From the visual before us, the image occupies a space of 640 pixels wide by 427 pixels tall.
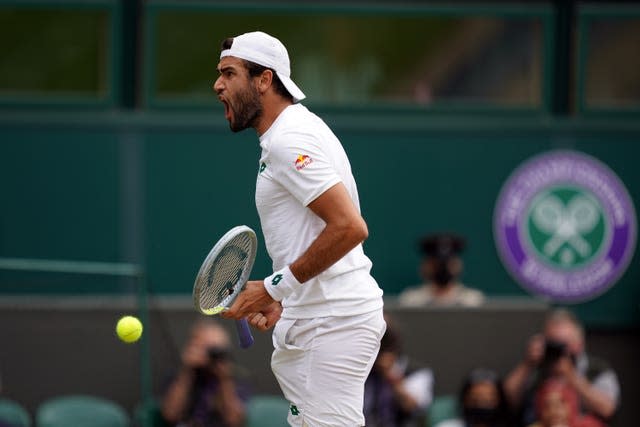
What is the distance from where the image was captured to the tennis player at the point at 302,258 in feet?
16.5

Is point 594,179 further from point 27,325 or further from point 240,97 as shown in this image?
point 240,97

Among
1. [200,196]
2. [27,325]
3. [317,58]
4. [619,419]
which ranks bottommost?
[619,419]

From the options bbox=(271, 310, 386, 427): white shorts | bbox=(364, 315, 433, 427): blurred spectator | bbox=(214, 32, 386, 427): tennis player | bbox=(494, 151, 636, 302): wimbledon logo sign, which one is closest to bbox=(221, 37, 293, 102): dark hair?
bbox=(214, 32, 386, 427): tennis player

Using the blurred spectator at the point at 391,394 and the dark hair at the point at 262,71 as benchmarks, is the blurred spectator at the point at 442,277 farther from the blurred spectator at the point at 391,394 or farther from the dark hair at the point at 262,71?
the dark hair at the point at 262,71

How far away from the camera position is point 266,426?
869cm

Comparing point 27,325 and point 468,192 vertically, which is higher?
point 468,192

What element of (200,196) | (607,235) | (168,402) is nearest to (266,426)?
(168,402)

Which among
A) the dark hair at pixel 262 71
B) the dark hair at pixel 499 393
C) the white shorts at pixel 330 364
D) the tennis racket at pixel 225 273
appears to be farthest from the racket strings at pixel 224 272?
the dark hair at pixel 499 393

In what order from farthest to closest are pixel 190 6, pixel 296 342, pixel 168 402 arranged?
pixel 190 6, pixel 168 402, pixel 296 342

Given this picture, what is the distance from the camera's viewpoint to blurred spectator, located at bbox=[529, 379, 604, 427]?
848cm

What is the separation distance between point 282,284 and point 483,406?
3624 millimetres

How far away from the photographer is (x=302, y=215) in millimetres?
5168

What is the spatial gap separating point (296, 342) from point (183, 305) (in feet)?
15.0

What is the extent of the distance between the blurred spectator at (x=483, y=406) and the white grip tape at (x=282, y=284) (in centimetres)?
356
